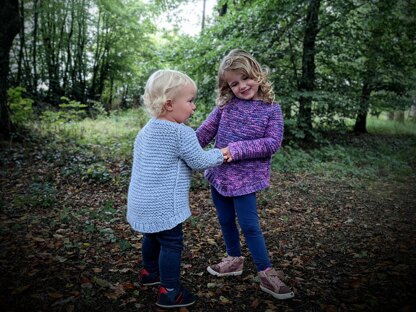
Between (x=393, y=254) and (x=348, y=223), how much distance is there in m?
1.09

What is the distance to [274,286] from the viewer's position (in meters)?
2.64

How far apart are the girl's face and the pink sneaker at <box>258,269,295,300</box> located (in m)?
1.50

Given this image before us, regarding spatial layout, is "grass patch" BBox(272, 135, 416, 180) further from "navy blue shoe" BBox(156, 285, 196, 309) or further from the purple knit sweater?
"navy blue shoe" BBox(156, 285, 196, 309)

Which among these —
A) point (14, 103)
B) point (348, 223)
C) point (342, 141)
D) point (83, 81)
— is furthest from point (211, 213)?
point (83, 81)

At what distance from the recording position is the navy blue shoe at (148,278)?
2.80 m

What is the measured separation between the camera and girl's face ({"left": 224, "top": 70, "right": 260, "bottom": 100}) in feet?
8.59

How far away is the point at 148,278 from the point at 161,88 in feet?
5.45

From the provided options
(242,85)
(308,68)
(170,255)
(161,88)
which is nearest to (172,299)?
(170,255)

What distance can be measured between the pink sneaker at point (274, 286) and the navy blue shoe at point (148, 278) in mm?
925

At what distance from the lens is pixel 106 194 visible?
533 cm

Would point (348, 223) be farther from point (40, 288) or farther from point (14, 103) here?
point (14, 103)

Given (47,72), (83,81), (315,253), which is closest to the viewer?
(315,253)

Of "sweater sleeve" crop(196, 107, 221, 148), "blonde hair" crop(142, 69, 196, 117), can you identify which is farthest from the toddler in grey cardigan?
"sweater sleeve" crop(196, 107, 221, 148)

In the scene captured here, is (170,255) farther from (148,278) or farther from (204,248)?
(204,248)
